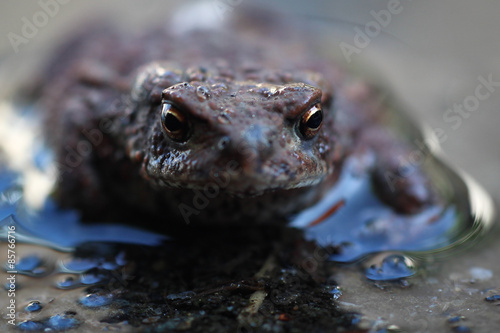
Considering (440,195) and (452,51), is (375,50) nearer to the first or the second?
(452,51)

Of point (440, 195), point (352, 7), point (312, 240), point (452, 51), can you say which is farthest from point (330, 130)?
point (352, 7)

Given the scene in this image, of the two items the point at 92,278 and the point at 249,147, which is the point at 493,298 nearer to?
the point at 249,147

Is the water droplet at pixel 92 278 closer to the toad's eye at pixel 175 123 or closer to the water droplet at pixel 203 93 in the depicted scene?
the toad's eye at pixel 175 123

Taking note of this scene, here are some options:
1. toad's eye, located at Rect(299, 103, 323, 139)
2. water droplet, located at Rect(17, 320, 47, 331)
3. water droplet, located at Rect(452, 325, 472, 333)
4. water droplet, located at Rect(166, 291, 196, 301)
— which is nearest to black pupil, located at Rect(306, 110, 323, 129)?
toad's eye, located at Rect(299, 103, 323, 139)

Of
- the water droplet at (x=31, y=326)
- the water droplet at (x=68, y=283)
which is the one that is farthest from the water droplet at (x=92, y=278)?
the water droplet at (x=31, y=326)

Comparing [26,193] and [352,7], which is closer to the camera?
[26,193]
